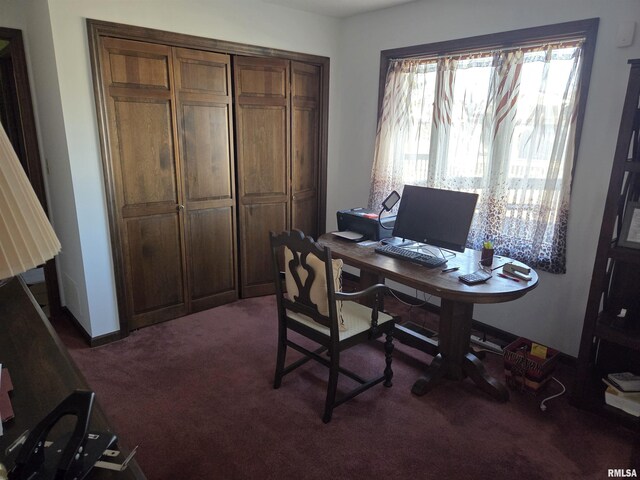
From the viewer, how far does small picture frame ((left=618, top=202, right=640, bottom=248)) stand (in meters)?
2.13

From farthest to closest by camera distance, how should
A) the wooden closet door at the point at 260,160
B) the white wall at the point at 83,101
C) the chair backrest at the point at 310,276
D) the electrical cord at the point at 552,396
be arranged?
the wooden closet door at the point at 260,160 < the white wall at the point at 83,101 < the electrical cord at the point at 552,396 < the chair backrest at the point at 310,276

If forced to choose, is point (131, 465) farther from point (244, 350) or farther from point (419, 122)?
point (419, 122)

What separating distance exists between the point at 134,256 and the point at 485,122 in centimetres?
271

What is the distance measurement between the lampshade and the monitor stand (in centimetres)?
234

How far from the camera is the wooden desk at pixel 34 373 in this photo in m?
1.01

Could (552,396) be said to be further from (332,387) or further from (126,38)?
(126,38)

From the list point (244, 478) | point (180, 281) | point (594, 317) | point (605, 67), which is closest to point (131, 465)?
point (244, 478)

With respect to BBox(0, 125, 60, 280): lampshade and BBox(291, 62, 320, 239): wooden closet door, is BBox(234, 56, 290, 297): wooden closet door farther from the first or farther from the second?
BBox(0, 125, 60, 280): lampshade

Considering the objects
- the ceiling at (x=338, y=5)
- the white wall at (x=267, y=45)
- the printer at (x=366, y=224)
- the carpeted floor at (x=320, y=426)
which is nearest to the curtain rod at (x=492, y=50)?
the white wall at (x=267, y=45)

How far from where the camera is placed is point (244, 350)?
116 inches

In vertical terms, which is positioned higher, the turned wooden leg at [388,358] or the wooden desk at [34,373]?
the wooden desk at [34,373]

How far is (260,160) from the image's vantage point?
361cm

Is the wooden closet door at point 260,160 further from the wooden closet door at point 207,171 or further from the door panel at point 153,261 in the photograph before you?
the door panel at point 153,261

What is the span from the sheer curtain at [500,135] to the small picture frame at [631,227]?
49 centimetres
